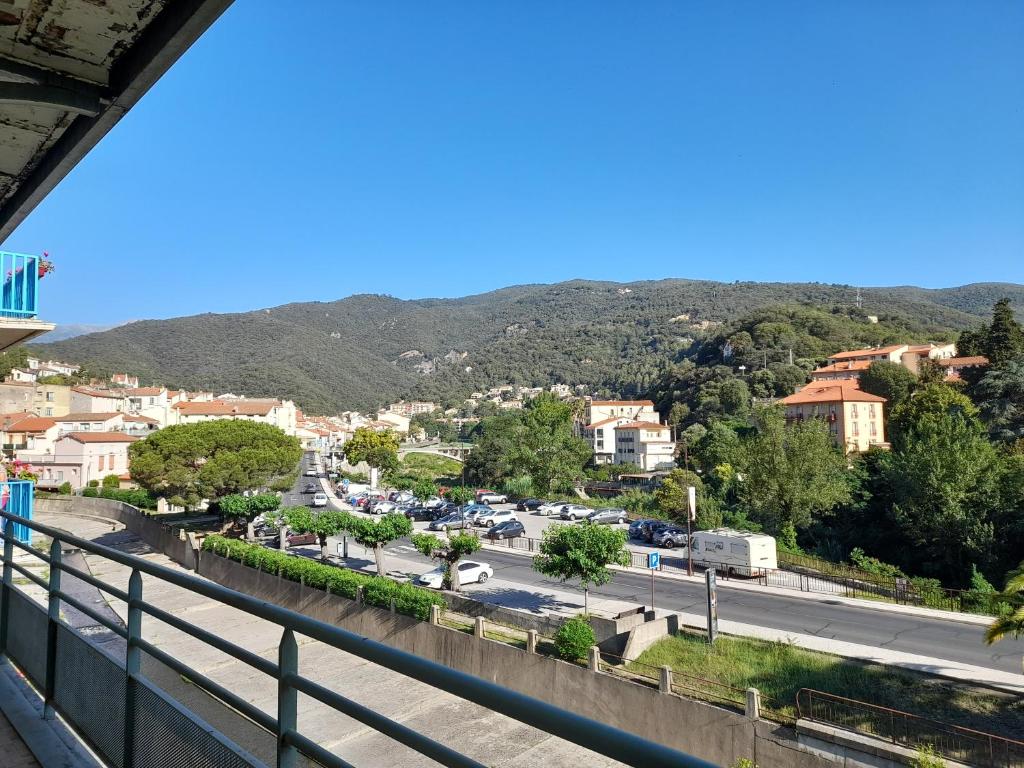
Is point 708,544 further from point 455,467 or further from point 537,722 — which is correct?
point 455,467

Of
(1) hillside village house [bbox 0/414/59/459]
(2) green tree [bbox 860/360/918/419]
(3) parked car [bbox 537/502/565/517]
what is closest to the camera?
(3) parked car [bbox 537/502/565/517]

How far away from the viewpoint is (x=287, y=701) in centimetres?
206

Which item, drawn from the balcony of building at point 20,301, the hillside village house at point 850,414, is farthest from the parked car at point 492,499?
the balcony of building at point 20,301

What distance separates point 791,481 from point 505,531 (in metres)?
16.4

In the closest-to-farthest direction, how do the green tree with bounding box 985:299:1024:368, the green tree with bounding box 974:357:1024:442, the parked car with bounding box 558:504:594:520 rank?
1. the green tree with bounding box 974:357:1024:442
2. the parked car with bounding box 558:504:594:520
3. the green tree with bounding box 985:299:1024:368

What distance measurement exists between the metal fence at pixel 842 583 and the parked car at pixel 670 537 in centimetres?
143

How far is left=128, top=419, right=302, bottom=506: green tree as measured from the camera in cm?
3553

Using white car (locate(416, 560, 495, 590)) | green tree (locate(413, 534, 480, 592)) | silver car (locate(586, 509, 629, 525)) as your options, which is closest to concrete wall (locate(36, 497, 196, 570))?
white car (locate(416, 560, 495, 590))

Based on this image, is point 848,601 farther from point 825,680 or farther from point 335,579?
point 335,579

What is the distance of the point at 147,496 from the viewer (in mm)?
46531

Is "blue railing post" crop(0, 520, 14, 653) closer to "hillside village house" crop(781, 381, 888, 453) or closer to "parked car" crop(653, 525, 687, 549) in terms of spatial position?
"parked car" crop(653, 525, 687, 549)

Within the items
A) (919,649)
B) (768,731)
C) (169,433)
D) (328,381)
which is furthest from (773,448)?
(328,381)

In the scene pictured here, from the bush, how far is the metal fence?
21.1 feet

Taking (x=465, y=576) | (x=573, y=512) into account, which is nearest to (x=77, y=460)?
→ (x=573, y=512)
